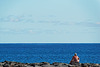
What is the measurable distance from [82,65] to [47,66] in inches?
96.4

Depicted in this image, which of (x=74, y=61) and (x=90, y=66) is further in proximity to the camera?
(x=74, y=61)

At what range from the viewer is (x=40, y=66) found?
66.6 feet

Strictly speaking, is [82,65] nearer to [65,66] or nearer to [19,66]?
[65,66]

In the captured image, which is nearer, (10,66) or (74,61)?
(10,66)

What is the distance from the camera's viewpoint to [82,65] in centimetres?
2095

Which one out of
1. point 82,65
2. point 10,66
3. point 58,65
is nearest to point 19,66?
point 10,66

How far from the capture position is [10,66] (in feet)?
67.3

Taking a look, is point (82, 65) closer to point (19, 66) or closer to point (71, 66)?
point (71, 66)

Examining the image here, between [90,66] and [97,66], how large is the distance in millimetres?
485

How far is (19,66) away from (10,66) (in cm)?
72

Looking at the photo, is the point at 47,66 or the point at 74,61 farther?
the point at 74,61

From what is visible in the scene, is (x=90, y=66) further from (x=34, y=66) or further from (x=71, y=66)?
(x=34, y=66)

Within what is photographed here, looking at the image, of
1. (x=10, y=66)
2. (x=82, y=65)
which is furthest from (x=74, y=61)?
(x=10, y=66)

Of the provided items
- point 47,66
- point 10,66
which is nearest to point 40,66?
point 47,66
